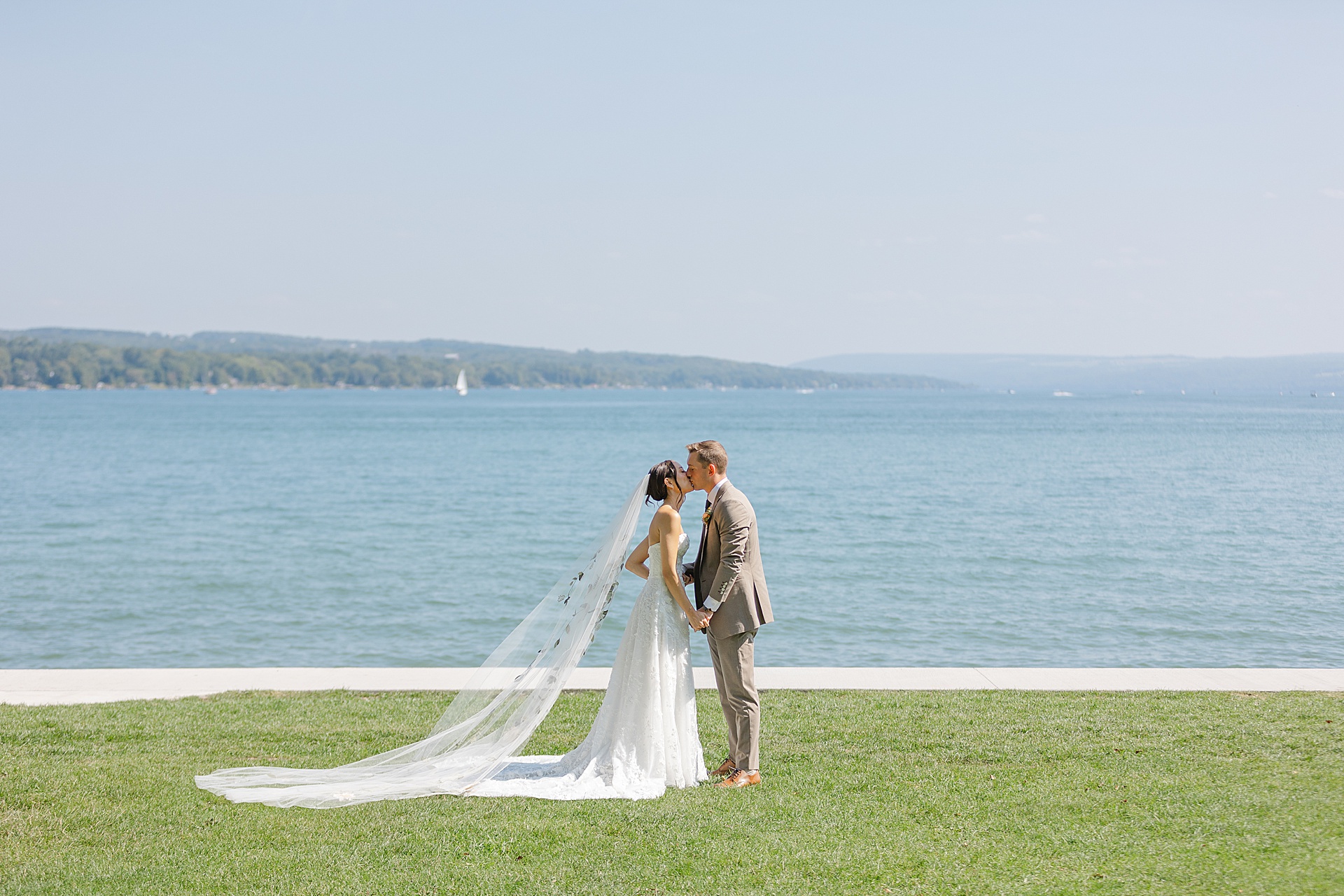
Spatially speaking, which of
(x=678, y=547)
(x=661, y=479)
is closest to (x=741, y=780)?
(x=678, y=547)

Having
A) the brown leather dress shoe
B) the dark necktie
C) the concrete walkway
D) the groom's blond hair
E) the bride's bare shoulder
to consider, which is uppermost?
the groom's blond hair

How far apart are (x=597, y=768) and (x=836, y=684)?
4.06 meters

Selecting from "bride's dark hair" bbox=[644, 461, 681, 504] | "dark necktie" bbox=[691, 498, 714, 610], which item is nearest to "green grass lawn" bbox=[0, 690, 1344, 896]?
"dark necktie" bbox=[691, 498, 714, 610]

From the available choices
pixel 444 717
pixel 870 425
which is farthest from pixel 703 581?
pixel 870 425

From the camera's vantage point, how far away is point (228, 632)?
1791cm

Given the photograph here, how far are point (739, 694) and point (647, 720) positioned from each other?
62cm

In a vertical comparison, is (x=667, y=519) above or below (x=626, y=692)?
above

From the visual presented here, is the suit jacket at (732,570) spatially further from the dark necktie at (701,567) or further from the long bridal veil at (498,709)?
the long bridal veil at (498,709)

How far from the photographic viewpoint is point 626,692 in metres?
6.77

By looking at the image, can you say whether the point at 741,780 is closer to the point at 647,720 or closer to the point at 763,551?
the point at 647,720

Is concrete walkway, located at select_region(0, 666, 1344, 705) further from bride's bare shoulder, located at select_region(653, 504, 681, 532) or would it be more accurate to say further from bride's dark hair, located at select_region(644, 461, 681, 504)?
bride's dark hair, located at select_region(644, 461, 681, 504)

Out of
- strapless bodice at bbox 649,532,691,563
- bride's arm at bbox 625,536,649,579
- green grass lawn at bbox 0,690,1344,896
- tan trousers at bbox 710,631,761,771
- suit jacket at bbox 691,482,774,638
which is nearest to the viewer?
green grass lawn at bbox 0,690,1344,896

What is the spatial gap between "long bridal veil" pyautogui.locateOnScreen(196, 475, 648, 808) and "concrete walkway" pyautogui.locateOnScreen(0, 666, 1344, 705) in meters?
3.02

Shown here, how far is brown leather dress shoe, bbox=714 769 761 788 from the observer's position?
21.8ft
